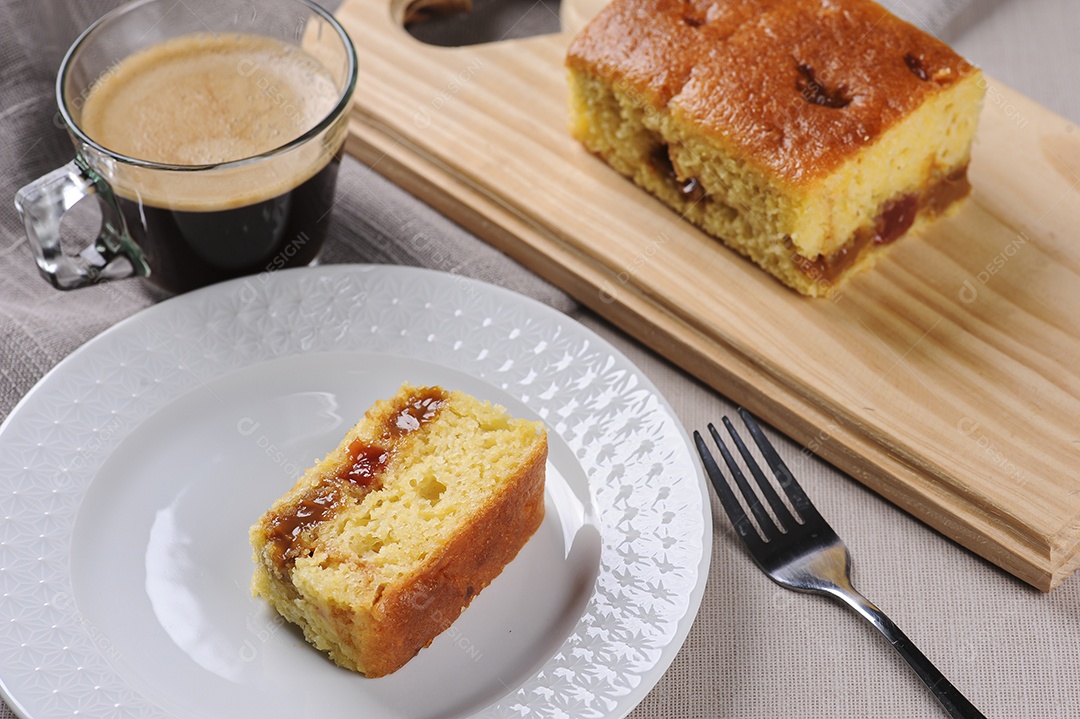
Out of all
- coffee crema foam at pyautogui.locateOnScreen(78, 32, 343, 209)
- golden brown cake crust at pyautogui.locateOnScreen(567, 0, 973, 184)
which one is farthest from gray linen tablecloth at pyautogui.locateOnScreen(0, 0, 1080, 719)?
golden brown cake crust at pyautogui.locateOnScreen(567, 0, 973, 184)

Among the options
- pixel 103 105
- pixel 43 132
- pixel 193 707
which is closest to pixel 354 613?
pixel 193 707

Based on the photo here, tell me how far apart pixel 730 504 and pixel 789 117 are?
3.34ft

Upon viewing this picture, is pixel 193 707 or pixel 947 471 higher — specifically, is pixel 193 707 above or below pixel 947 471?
below

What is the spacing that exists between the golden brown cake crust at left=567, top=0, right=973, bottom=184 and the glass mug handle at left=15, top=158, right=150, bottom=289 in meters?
1.31

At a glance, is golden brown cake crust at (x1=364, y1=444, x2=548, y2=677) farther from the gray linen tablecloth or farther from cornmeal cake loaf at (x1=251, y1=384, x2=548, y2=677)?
the gray linen tablecloth

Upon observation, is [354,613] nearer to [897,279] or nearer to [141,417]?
[141,417]

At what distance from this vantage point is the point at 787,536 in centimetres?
242

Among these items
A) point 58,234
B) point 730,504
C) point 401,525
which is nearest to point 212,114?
point 58,234

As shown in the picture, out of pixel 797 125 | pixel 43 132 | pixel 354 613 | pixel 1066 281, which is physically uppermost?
pixel 797 125

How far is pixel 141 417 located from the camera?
2.49 meters

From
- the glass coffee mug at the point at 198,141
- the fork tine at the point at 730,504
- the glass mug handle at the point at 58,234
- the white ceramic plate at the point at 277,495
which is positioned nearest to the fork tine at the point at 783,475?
the fork tine at the point at 730,504

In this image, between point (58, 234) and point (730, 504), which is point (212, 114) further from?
point (730, 504)

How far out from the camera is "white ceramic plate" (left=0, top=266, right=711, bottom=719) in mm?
2055

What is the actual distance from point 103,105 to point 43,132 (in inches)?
23.8
